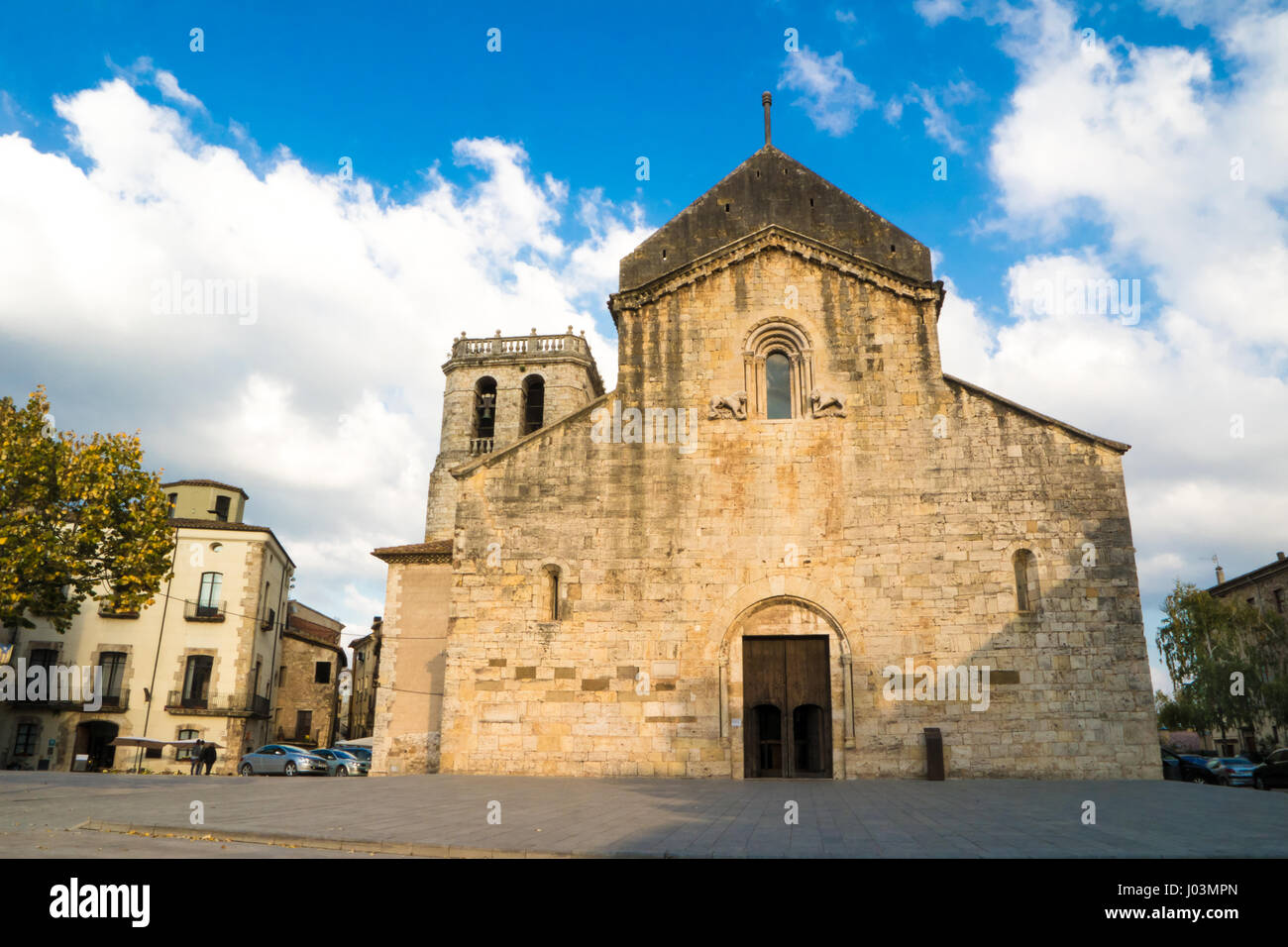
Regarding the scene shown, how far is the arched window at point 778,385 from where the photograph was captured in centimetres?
2002

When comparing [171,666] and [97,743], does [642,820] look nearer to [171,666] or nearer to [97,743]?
[171,666]

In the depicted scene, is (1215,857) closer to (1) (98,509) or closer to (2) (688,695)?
(2) (688,695)

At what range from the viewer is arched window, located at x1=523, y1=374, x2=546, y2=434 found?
43000mm

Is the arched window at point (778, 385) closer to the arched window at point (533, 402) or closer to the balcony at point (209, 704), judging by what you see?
the arched window at point (533, 402)

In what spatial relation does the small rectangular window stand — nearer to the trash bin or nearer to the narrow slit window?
the trash bin

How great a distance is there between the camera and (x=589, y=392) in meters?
45.4

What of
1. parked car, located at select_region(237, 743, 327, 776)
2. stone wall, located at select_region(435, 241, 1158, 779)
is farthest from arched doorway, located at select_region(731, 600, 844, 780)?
parked car, located at select_region(237, 743, 327, 776)

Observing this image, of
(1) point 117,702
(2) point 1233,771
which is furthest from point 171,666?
(2) point 1233,771

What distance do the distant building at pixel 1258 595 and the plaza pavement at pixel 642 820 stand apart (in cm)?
3321

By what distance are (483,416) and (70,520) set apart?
25837mm

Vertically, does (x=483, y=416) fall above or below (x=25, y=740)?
above

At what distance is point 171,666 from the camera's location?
112 feet
